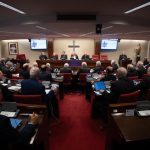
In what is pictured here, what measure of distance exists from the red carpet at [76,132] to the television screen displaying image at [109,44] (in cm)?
849

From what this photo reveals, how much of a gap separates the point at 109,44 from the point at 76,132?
1027 centimetres

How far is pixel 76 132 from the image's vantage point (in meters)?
3.74

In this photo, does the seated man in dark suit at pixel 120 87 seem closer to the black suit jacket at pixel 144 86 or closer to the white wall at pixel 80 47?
the black suit jacket at pixel 144 86

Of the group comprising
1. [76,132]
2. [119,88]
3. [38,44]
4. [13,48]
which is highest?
[38,44]

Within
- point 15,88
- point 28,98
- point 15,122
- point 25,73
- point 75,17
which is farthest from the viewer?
point 25,73

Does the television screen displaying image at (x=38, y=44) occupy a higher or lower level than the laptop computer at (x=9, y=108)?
higher

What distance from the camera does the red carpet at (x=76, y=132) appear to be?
3268 millimetres

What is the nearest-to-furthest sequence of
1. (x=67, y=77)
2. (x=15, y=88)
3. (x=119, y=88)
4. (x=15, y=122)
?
→ (x=15, y=122), (x=119, y=88), (x=15, y=88), (x=67, y=77)

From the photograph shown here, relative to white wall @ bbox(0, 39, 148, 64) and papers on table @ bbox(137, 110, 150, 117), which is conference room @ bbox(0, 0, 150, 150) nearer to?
papers on table @ bbox(137, 110, 150, 117)

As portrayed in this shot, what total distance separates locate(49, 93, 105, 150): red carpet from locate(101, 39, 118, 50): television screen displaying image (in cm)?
849

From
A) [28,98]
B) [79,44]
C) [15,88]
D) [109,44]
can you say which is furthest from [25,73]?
[109,44]

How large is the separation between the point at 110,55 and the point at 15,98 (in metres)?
11.3

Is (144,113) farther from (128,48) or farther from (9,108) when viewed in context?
(128,48)

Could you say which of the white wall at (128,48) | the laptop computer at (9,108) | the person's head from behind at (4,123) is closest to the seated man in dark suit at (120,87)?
the laptop computer at (9,108)
